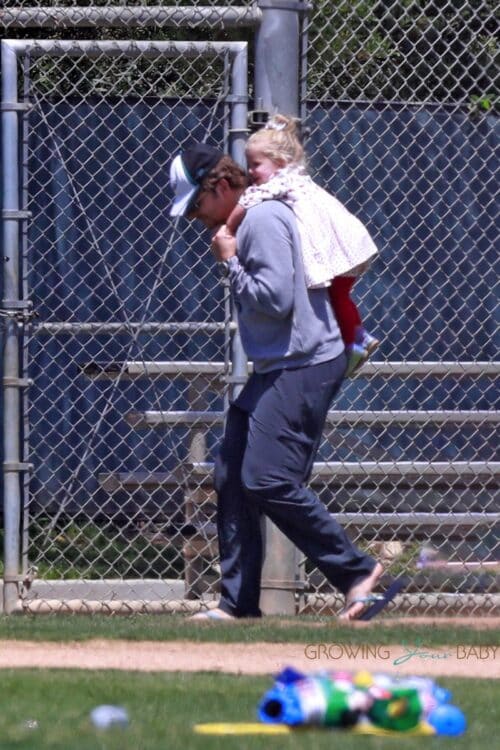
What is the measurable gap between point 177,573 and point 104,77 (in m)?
2.99

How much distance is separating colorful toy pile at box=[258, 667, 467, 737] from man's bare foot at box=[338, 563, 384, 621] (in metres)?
1.73

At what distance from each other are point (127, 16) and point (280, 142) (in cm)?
112

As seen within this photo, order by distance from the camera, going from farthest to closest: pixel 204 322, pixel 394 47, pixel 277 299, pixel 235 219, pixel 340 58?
pixel 340 58
pixel 394 47
pixel 204 322
pixel 235 219
pixel 277 299

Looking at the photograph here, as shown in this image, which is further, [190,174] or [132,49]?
[132,49]

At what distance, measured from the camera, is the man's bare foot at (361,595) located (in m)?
5.36

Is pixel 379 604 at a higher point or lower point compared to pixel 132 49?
lower

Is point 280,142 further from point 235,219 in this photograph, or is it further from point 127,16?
point 127,16

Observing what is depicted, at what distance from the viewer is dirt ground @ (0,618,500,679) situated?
187 inches

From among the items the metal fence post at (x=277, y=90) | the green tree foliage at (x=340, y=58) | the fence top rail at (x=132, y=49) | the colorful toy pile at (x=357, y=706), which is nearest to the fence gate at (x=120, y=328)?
the fence top rail at (x=132, y=49)

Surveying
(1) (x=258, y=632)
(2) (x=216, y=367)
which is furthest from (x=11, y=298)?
(1) (x=258, y=632)

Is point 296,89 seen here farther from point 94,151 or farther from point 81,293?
point 81,293

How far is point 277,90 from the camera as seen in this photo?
6195 millimetres

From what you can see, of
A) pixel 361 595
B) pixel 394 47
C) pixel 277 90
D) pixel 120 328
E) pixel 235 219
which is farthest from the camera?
pixel 394 47

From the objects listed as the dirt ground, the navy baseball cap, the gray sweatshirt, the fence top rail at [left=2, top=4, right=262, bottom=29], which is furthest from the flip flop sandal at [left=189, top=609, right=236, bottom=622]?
the fence top rail at [left=2, top=4, right=262, bottom=29]
